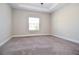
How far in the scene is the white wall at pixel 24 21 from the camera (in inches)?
242

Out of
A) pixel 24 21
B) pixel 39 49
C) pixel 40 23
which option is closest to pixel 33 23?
pixel 40 23

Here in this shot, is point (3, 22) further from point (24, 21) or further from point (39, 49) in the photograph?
point (24, 21)

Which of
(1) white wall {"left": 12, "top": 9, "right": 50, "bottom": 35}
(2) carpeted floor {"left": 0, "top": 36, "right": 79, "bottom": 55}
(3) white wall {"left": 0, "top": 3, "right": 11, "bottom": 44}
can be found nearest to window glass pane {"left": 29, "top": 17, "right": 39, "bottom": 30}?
(1) white wall {"left": 12, "top": 9, "right": 50, "bottom": 35}

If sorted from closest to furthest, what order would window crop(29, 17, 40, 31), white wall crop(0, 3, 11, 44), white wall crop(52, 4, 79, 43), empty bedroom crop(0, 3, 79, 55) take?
white wall crop(0, 3, 11, 44) → white wall crop(52, 4, 79, 43) → empty bedroom crop(0, 3, 79, 55) → window crop(29, 17, 40, 31)

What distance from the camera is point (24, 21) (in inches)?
259

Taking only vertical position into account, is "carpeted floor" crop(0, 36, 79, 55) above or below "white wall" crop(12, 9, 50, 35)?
below

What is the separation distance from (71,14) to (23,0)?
3.57m

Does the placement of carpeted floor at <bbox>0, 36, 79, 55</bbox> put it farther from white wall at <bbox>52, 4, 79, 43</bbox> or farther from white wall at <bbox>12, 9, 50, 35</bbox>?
white wall at <bbox>12, 9, 50, 35</bbox>

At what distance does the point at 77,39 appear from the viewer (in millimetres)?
3951

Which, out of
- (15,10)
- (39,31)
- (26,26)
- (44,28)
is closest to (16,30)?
(26,26)

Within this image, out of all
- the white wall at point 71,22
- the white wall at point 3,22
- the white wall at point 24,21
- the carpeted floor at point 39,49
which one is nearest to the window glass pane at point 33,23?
the white wall at point 24,21

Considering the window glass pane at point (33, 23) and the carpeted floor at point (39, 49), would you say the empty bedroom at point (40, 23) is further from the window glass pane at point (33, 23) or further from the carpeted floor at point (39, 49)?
the carpeted floor at point (39, 49)

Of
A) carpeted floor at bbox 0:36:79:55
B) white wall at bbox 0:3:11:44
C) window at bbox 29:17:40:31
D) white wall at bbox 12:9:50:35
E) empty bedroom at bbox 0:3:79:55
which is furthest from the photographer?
window at bbox 29:17:40:31

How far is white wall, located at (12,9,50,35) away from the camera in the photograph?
6.15 meters
